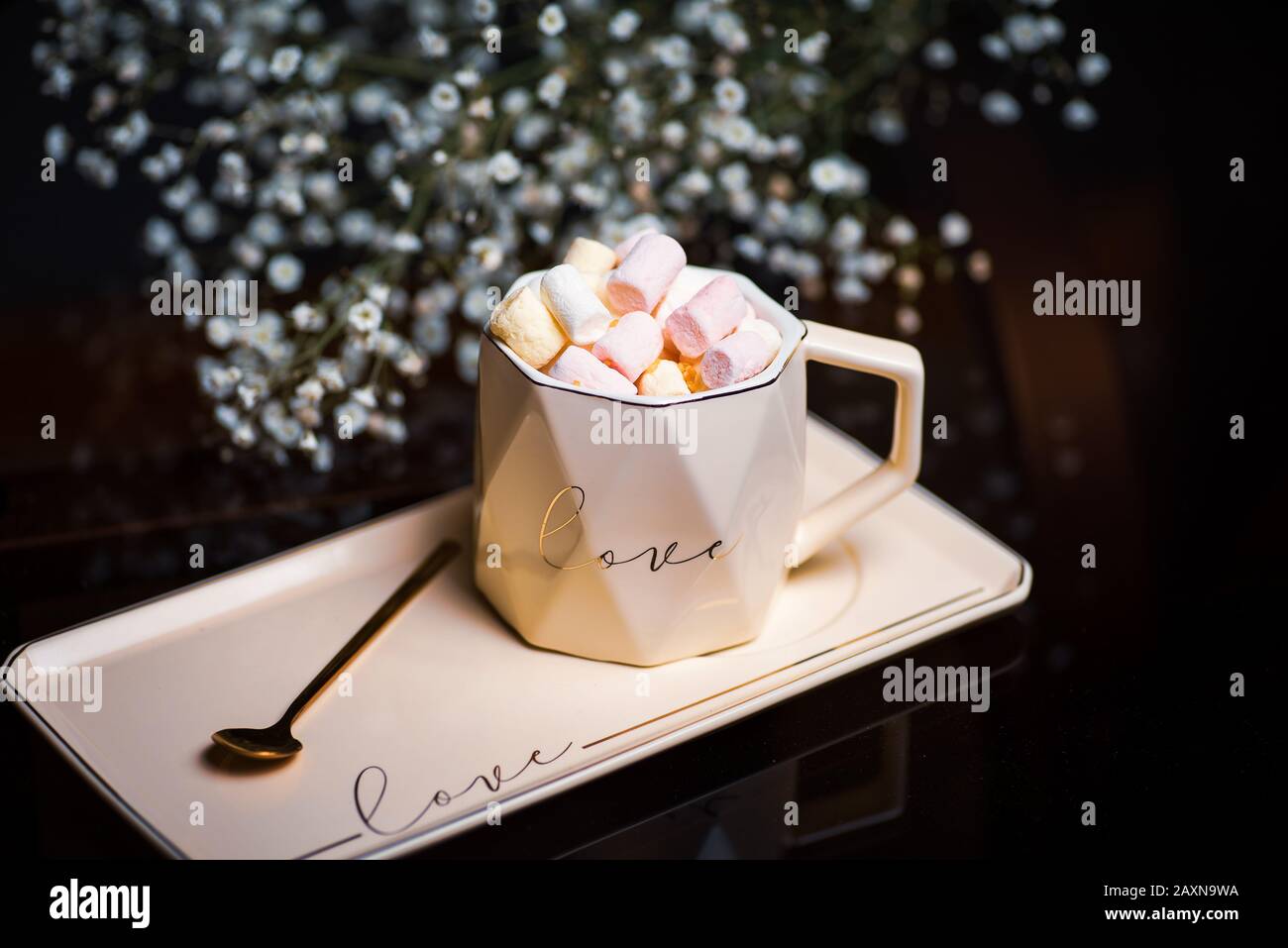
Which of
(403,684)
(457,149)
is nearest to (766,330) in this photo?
(403,684)

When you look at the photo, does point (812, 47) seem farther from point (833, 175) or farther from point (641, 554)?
point (641, 554)

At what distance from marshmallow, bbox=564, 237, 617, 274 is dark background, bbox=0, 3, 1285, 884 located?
260 millimetres

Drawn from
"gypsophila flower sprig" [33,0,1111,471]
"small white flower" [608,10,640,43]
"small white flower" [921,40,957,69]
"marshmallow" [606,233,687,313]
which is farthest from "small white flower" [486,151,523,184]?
"small white flower" [921,40,957,69]

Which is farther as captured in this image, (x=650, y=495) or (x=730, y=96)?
(x=730, y=96)

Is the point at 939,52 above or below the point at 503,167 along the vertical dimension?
above

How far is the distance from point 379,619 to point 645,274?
0.87 feet

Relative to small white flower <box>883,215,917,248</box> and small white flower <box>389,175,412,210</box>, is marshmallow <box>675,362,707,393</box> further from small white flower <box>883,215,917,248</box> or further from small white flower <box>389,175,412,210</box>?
small white flower <box>883,215,917,248</box>

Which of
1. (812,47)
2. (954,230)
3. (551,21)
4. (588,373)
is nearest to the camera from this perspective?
(588,373)

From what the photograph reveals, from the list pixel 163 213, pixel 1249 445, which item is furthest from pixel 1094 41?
pixel 163 213

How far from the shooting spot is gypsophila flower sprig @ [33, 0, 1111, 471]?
0.92m

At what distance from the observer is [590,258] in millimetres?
735

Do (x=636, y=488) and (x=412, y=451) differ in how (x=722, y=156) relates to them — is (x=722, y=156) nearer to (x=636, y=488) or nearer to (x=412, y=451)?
(x=412, y=451)

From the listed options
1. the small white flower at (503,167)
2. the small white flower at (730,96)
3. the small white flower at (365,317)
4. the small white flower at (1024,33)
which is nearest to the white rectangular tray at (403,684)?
the small white flower at (365,317)

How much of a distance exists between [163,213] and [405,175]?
380 millimetres
